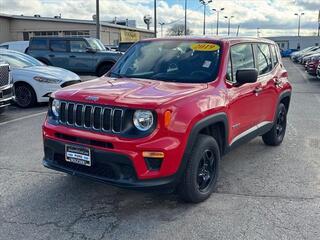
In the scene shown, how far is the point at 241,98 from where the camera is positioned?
15.8 feet

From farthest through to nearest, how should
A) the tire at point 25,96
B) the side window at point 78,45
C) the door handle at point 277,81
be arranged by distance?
1. the side window at point 78,45
2. the tire at point 25,96
3. the door handle at point 277,81

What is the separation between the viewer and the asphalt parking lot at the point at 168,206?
3.58 meters

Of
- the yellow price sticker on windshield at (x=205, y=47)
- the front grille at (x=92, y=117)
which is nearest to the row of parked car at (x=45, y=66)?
the front grille at (x=92, y=117)

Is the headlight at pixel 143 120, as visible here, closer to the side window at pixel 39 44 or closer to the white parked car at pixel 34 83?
the white parked car at pixel 34 83

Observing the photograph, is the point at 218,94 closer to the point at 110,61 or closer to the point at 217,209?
the point at 217,209

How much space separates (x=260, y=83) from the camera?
5.46m

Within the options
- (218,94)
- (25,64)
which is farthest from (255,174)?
(25,64)

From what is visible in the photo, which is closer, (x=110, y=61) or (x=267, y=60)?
(x=267, y=60)

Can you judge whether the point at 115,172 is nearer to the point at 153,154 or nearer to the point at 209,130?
the point at 153,154

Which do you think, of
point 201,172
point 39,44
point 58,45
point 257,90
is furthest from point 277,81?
point 39,44

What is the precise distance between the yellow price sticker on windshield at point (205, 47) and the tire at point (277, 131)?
207 centimetres

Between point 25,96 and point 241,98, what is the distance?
7.23 m

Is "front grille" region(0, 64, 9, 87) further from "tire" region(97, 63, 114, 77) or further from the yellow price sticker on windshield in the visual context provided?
"tire" region(97, 63, 114, 77)

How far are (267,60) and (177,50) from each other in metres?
1.87
